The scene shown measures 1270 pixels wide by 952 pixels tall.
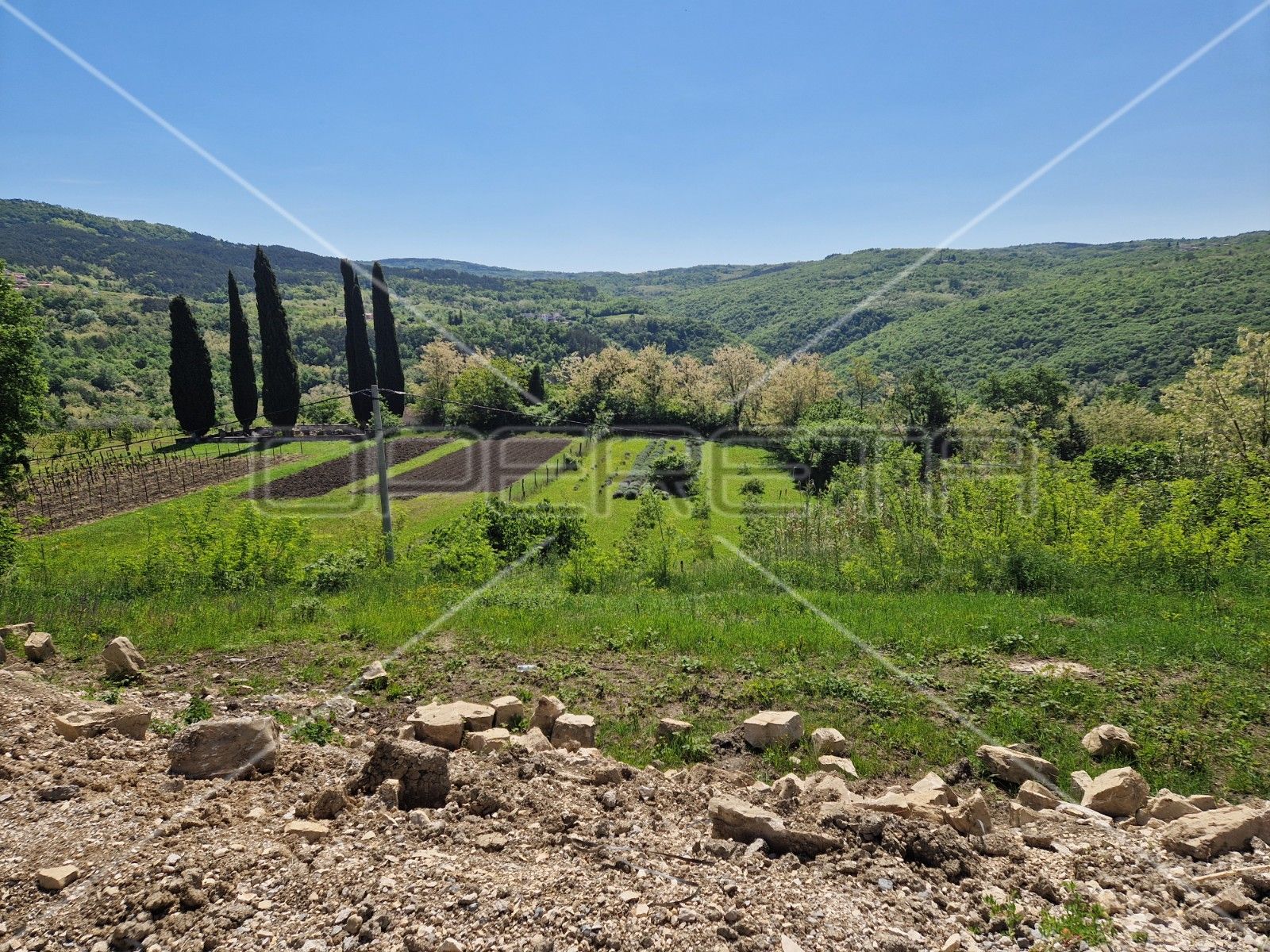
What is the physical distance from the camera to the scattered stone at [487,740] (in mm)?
5309

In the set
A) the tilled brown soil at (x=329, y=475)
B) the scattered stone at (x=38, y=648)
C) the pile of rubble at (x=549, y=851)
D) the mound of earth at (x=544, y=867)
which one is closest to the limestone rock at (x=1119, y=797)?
the pile of rubble at (x=549, y=851)

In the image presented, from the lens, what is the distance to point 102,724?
17.4ft

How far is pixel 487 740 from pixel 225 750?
6.31 feet

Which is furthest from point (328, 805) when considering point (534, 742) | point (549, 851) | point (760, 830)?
point (760, 830)

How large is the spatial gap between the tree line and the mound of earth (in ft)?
111

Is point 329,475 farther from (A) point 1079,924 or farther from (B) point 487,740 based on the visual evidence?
(A) point 1079,924

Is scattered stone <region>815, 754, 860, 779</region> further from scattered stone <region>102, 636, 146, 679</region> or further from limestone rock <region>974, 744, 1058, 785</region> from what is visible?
scattered stone <region>102, 636, 146, 679</region>

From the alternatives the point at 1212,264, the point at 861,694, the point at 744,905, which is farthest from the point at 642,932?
the point at 1212,264

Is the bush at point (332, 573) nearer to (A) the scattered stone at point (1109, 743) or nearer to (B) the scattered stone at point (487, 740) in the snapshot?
(B) the scattered stone at point (487, 740)

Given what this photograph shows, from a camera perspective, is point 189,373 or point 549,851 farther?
point 189,373

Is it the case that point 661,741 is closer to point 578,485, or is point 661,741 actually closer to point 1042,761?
point 1042,761

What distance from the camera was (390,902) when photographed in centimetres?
333

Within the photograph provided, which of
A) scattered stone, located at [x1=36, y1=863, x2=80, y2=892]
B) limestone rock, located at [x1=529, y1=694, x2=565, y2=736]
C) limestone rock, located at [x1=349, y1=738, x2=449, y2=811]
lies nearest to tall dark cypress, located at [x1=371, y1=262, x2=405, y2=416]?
limestone rock, located at [x1=529, y1=694, x2=565, y2=736]

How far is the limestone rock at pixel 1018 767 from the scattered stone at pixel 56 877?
661cm
